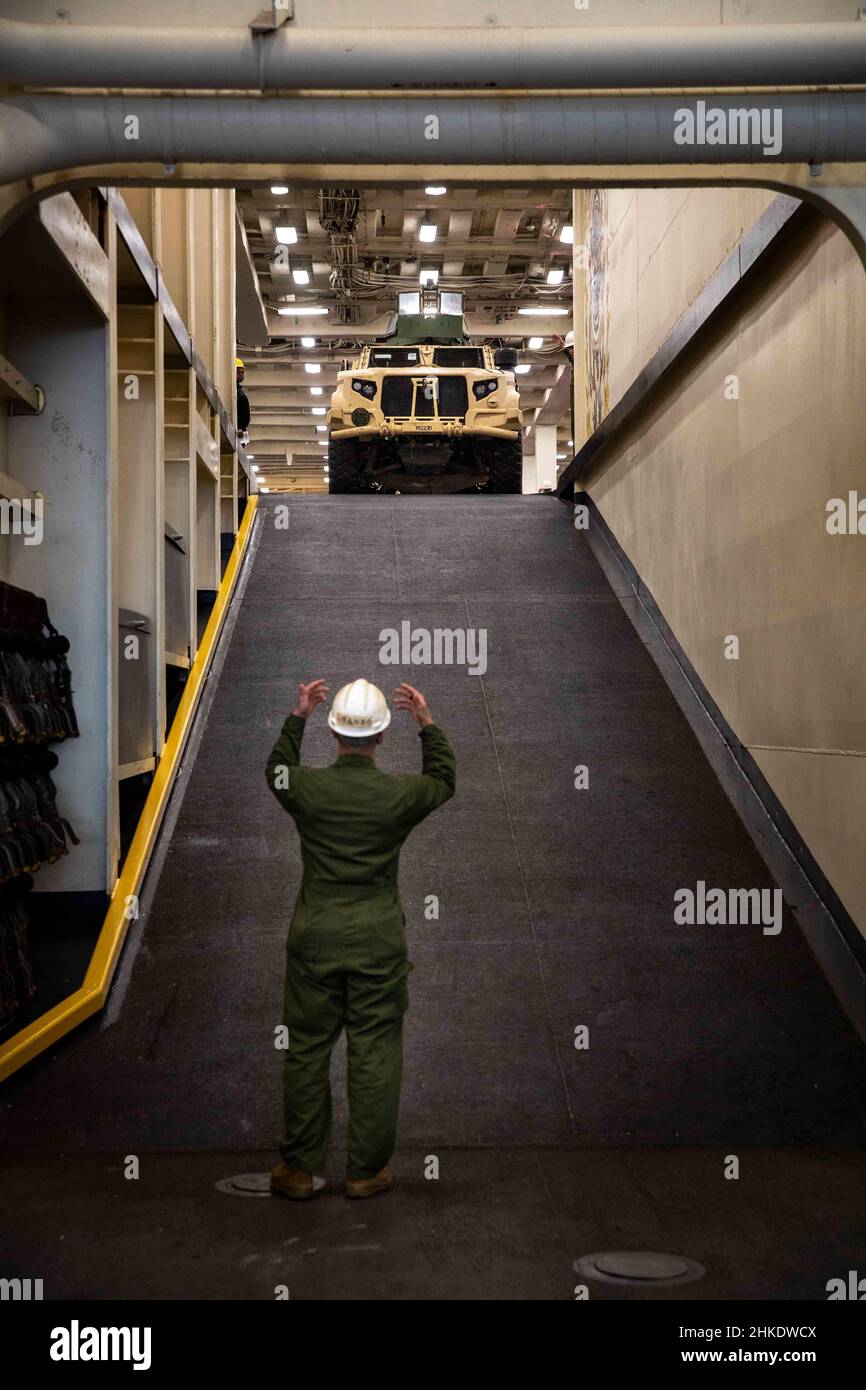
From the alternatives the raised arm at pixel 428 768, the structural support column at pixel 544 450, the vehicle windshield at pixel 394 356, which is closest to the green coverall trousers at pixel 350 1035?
the raised arm at pixel 428 768

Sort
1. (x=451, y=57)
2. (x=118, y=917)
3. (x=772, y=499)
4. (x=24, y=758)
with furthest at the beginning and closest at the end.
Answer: (x=772, y=499)
(x=118, y=917)
(x=24, y=758)
(x=451, y=57)

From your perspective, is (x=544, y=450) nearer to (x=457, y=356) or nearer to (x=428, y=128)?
(x=457, y=356)

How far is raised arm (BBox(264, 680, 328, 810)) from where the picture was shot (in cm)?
421

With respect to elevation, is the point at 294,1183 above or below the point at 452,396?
below

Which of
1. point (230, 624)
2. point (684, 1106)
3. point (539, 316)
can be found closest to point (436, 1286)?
point (684, 1106)

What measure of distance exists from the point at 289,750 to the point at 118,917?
2151 mm

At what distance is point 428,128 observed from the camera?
4.39 metres

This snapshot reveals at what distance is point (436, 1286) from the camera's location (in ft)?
11.2

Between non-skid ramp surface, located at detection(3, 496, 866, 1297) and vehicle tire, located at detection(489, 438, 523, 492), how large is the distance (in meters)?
5.39

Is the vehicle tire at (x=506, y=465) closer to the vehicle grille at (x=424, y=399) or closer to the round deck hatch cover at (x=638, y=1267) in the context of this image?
the vehicle grille at (x=424, y=399)

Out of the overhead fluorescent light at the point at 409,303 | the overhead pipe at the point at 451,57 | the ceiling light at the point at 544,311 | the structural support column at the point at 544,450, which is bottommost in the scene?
the overhead pipe at the point at 451,57

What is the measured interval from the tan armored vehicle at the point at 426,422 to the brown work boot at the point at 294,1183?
1128cm

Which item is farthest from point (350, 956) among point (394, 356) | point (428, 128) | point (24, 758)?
point (394, 356)

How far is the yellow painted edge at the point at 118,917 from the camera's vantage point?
510cm
